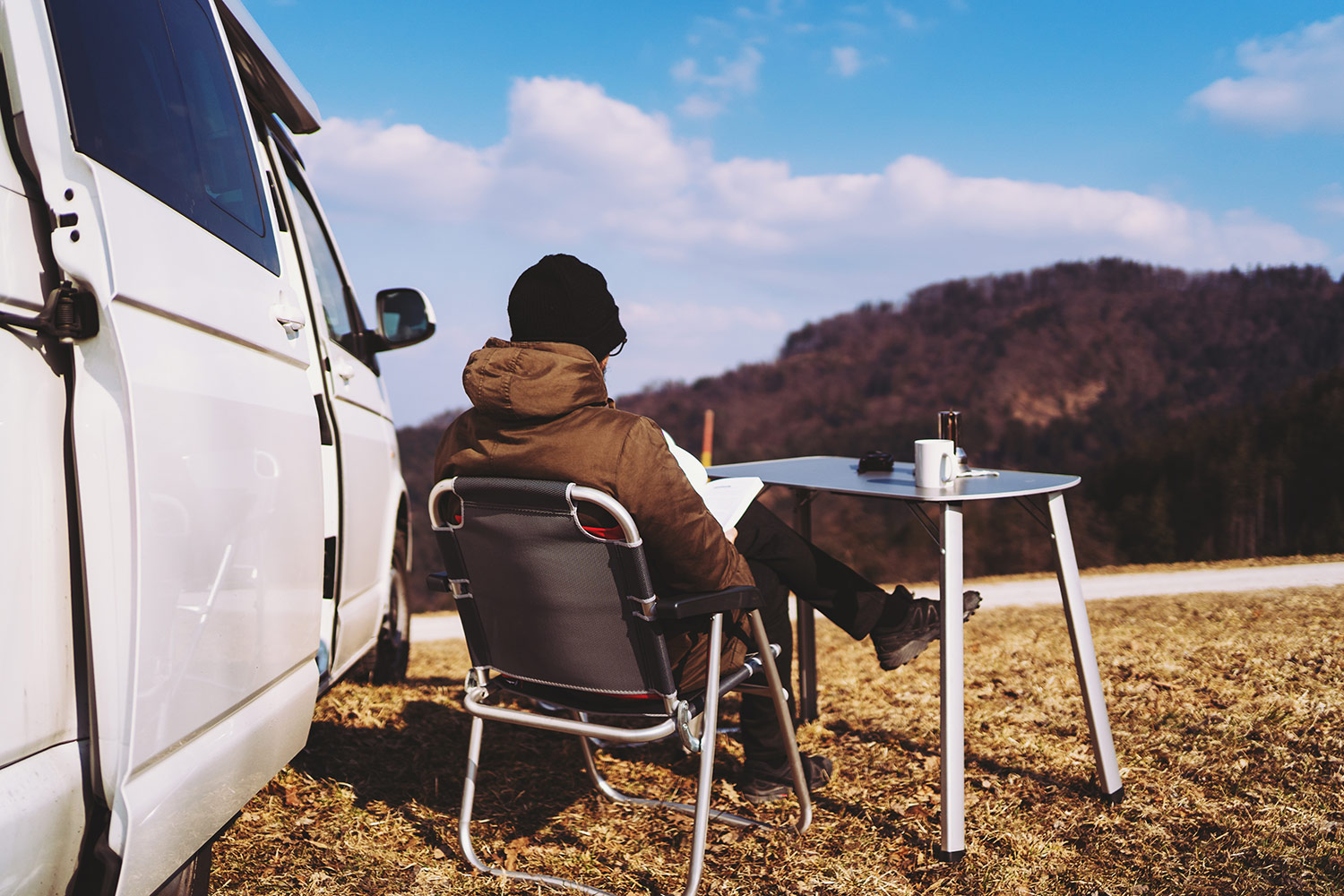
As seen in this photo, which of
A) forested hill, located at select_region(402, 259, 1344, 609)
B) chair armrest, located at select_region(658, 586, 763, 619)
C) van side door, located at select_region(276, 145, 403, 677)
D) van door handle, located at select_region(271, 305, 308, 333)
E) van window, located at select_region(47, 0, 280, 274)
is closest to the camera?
van window, located at select_region(47, 0, 280, 274)

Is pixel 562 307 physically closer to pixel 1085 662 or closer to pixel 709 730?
pixel 709 730

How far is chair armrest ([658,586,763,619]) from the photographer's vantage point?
2.10 metres

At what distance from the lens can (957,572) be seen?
267 cm

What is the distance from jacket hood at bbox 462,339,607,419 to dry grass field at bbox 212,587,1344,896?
4.30 ft

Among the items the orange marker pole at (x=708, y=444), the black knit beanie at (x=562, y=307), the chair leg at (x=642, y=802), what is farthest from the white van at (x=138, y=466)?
the orange marker pole at (x=708, y=444)

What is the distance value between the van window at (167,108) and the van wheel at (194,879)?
131cm

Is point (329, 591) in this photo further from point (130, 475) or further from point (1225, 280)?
point (1225, 280)

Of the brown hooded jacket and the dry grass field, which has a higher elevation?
the brown hooded jacket

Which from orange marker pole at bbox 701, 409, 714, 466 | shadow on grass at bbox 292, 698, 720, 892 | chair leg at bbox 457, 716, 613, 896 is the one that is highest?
orange marker pole at bbox 701, 409, 714, 466

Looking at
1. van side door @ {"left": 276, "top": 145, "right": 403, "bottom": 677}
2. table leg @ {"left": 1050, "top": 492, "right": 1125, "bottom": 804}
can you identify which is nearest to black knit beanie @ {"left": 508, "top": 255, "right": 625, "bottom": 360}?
van side door @ {"left": 276, "top": 145, "right": 403, "bottom": 677}

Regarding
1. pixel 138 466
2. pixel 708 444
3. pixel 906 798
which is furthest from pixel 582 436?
pixel 708 444

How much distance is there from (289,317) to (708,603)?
1.23 m

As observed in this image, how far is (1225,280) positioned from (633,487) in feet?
435

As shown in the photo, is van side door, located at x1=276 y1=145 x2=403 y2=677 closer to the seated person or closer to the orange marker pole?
the seated person
